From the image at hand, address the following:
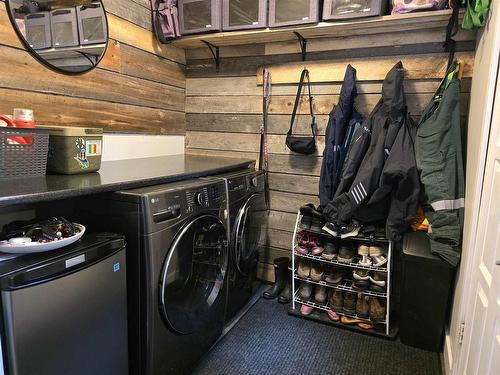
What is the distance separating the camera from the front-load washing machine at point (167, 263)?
125cm

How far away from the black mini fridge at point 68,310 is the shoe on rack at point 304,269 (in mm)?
1176

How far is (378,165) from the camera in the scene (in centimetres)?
182

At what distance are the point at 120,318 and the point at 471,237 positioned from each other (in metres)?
1.40

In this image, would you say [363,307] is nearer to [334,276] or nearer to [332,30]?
[334,276]

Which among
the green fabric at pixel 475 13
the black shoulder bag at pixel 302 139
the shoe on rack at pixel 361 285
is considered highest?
the green fabric at pixel 475 13

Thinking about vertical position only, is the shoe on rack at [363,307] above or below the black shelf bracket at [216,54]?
below

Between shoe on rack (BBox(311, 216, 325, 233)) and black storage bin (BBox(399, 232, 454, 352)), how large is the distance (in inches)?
18.4

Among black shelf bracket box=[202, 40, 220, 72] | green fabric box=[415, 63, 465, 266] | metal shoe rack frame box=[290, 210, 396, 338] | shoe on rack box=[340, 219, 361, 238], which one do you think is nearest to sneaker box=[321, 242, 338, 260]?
metal shoe rack frame box=[290, 210, 396, 338]

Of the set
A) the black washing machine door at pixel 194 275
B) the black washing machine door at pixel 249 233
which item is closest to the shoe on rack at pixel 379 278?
the black washing machine door at pixel 249 233

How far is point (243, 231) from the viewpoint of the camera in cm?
195

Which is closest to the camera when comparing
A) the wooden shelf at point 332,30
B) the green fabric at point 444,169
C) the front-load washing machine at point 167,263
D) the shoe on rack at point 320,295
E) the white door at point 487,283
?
the white door at point 487,283

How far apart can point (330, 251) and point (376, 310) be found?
41 centimetres

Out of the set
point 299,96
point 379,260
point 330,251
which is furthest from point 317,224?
point 299,96

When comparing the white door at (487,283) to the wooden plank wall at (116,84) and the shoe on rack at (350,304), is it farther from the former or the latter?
the wooden plank wall at (116,84)
